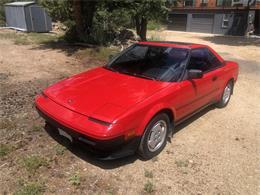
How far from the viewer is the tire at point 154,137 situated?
337 centimetres

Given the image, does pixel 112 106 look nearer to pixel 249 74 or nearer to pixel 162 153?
pixel 162 153

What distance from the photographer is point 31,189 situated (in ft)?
9.27

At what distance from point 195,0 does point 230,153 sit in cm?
3111

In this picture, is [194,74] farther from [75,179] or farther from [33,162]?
[33,162]

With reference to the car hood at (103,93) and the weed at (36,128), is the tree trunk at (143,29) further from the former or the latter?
the weed at (36,128)

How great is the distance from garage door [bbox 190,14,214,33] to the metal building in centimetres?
2096

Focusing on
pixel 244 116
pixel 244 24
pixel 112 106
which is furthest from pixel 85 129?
pixel 244 24

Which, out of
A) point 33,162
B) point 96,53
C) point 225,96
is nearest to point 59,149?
point 33,162

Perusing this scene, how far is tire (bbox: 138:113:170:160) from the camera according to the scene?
11.1 feet

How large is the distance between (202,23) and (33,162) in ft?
104

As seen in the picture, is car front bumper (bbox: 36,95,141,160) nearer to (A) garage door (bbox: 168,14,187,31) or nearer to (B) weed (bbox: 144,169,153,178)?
(B) weed (bbox: 144,169,153,178)

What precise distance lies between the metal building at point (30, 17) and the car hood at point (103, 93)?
13412 millimetres

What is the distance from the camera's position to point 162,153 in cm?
376

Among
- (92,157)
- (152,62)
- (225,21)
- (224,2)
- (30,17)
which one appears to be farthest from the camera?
(225,21)
